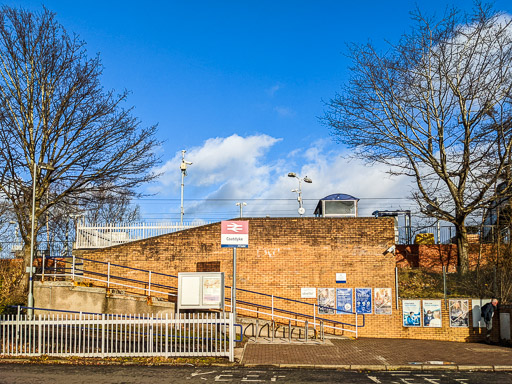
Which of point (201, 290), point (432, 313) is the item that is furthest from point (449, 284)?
point (201, 290)

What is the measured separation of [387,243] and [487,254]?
6.36m

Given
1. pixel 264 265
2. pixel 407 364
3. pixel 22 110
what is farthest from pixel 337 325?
pixel 22 110

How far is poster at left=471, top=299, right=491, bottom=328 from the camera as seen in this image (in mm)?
19844

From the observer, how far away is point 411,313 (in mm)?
20203

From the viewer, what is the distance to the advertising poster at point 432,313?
2003 cm

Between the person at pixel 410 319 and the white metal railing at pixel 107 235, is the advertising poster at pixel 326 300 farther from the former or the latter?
the white metal railing at pixel 107 235

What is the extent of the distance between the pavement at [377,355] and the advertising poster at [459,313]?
0.97 metres

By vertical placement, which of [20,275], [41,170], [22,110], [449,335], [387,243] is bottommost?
[449,335]

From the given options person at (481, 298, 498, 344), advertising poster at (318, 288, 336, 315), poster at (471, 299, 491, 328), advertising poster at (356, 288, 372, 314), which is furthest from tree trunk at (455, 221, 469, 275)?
advertising poster at (318, 288, 336, 315)

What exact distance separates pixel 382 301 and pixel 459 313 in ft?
9.82

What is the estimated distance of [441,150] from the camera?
23.1 m

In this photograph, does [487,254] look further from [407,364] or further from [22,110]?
[22,110]

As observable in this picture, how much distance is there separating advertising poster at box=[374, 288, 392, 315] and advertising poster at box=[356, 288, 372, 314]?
246 mm

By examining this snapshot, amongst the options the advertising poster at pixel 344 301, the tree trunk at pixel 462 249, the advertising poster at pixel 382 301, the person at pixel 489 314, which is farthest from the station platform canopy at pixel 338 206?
the person at pixel 489 314
